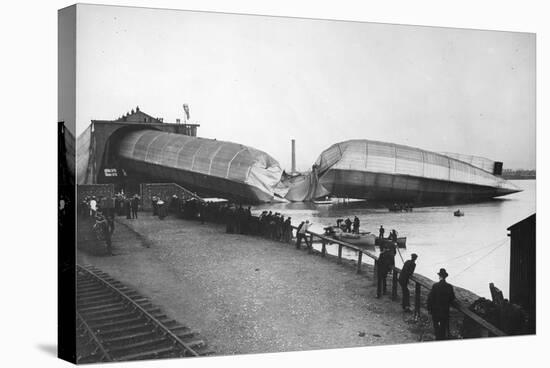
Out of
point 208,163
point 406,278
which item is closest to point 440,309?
point 406,278

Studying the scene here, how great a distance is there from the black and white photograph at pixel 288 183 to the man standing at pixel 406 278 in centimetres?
2

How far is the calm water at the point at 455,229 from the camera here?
27.6ft

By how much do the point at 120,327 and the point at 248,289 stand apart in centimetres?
132

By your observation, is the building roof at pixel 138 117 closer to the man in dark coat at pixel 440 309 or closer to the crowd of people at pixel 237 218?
the crowd of people at pixel 237 218

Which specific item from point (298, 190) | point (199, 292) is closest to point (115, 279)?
point (199, 292)

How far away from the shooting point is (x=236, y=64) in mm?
7902

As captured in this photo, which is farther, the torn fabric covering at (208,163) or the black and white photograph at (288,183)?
the torn fabric covering at (208,163)

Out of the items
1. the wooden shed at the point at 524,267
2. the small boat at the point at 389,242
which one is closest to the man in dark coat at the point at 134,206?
the small boat at the point at 389,242

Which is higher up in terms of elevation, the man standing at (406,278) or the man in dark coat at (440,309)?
the man standing at (406,278)

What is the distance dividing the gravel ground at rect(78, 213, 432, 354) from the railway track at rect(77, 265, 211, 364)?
0.10 meters

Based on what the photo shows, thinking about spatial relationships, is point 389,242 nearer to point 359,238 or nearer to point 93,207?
point 359,238

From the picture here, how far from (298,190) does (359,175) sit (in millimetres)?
742

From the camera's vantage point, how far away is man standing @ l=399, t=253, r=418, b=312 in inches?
326

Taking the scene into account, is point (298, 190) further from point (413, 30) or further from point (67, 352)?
point (67, 352)
